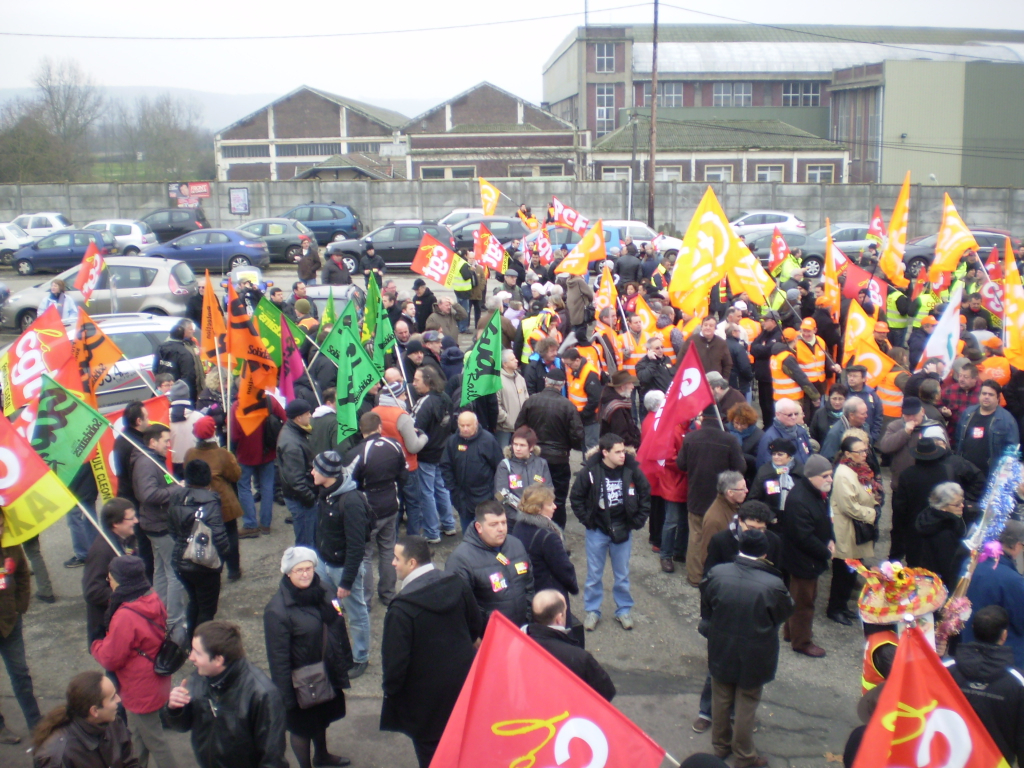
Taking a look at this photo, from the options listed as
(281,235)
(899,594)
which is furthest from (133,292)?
(899,594)

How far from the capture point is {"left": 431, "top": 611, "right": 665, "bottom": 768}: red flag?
320cm

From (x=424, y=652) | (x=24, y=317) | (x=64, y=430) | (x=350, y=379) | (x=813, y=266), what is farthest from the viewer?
(x=813, y=266)

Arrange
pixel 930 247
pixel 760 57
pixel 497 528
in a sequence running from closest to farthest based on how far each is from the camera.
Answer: pixel 497 528 < pixel 930 247 < pixel 760 57

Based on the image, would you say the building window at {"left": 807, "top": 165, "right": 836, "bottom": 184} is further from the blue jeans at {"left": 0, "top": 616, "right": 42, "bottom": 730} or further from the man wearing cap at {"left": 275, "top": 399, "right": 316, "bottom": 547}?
the blue jeans at {"left": 0, "top": 616, "right": 42, "bottom": 730}

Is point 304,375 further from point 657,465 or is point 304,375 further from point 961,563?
point 961,563

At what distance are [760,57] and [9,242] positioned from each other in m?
55.0

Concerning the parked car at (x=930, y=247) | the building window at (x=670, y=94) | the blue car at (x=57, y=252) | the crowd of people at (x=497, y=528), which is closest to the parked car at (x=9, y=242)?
the blue car at (x=57, y=252)

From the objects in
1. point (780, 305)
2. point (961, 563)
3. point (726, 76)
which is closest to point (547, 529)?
point (961, 563)

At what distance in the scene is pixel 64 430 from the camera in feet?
21.3

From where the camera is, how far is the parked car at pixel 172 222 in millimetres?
28406

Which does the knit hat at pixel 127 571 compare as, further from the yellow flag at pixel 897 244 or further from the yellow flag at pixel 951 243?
the yellow flag at pixel 951 243

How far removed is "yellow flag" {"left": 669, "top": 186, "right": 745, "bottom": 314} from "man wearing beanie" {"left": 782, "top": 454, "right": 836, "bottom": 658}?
486 cm

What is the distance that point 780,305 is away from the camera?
42.7 ft

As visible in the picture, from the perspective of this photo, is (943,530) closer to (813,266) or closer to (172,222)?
(813,266)
